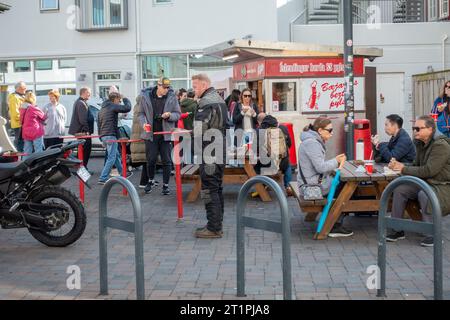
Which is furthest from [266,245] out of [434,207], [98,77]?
[98,77]

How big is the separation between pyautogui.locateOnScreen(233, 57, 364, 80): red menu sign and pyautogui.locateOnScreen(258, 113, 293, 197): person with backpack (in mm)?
3247

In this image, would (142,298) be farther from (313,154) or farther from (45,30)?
(45,30)

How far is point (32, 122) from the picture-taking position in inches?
539

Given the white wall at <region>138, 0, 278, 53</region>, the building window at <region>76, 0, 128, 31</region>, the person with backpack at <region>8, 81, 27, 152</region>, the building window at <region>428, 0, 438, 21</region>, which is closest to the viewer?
the person with backpack at <region>8, 81, 27, 152</region>

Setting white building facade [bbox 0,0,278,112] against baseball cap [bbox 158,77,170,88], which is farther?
white building facade [bbox 0,0,278,112]

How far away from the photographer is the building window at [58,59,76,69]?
2592cm

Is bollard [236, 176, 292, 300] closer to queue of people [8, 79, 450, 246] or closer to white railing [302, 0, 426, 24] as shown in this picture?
queue of people [8, 79, 450, 246]

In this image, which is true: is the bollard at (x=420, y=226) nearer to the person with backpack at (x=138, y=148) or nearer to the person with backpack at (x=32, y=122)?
the person with backpack at (x=138, y=148)

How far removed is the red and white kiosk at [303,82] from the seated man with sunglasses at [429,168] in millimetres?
7073

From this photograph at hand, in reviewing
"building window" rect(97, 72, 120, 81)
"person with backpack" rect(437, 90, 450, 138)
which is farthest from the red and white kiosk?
"building window" rect(97, 72, 120, 81)

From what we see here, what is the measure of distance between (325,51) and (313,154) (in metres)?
7.41

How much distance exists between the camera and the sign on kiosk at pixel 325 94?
1516 centimetres

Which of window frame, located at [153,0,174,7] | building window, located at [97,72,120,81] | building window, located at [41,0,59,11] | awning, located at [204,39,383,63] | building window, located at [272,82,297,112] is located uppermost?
building window, located at [41,0,59,11]
